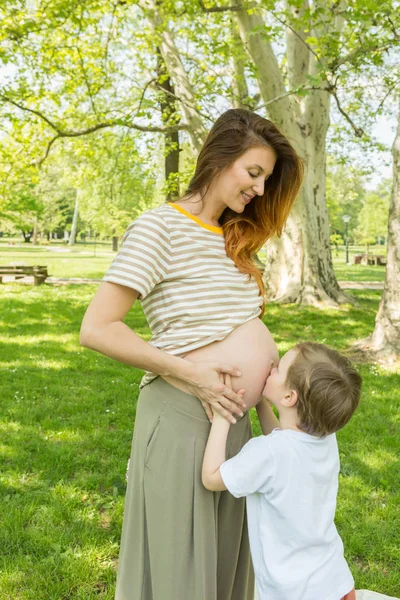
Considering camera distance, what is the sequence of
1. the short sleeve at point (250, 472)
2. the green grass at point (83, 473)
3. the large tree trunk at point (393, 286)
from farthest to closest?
the large tree trunk at point (393, 286) → the green grass at point (83, 473) → the short sleeve at point (250, 472)

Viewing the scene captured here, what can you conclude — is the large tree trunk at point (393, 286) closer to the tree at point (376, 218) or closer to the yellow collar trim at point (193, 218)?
the yellow collar trim at point (193, 218)

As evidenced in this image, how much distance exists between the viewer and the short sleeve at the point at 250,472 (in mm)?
1545

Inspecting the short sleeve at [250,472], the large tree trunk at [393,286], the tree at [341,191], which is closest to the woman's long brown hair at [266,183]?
the short sleeve at [250,472]

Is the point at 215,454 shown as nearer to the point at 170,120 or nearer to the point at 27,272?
the point at 170,120

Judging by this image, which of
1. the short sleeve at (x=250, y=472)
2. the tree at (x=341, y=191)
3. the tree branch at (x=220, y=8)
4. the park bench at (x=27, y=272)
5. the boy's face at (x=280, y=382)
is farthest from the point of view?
the tree at (x=341, y=191)

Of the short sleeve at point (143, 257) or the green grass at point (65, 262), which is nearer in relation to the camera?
the short sleeve at point (143, 257)

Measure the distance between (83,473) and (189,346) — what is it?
2.68m

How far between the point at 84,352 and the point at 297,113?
23.5ft

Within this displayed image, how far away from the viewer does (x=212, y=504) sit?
1.74 m

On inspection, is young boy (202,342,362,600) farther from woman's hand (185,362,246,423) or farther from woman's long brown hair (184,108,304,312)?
woman's long brown hair (184,108,304,312)

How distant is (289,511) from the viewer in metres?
1.58

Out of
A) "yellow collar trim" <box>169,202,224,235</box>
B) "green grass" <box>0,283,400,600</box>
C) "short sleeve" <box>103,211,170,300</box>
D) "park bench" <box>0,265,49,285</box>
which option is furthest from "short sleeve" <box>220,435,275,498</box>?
"park bench" <box>0,265,49,285</box>

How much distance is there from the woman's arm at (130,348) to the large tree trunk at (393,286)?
5844 millimetres

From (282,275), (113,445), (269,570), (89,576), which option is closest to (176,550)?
(269,570)
